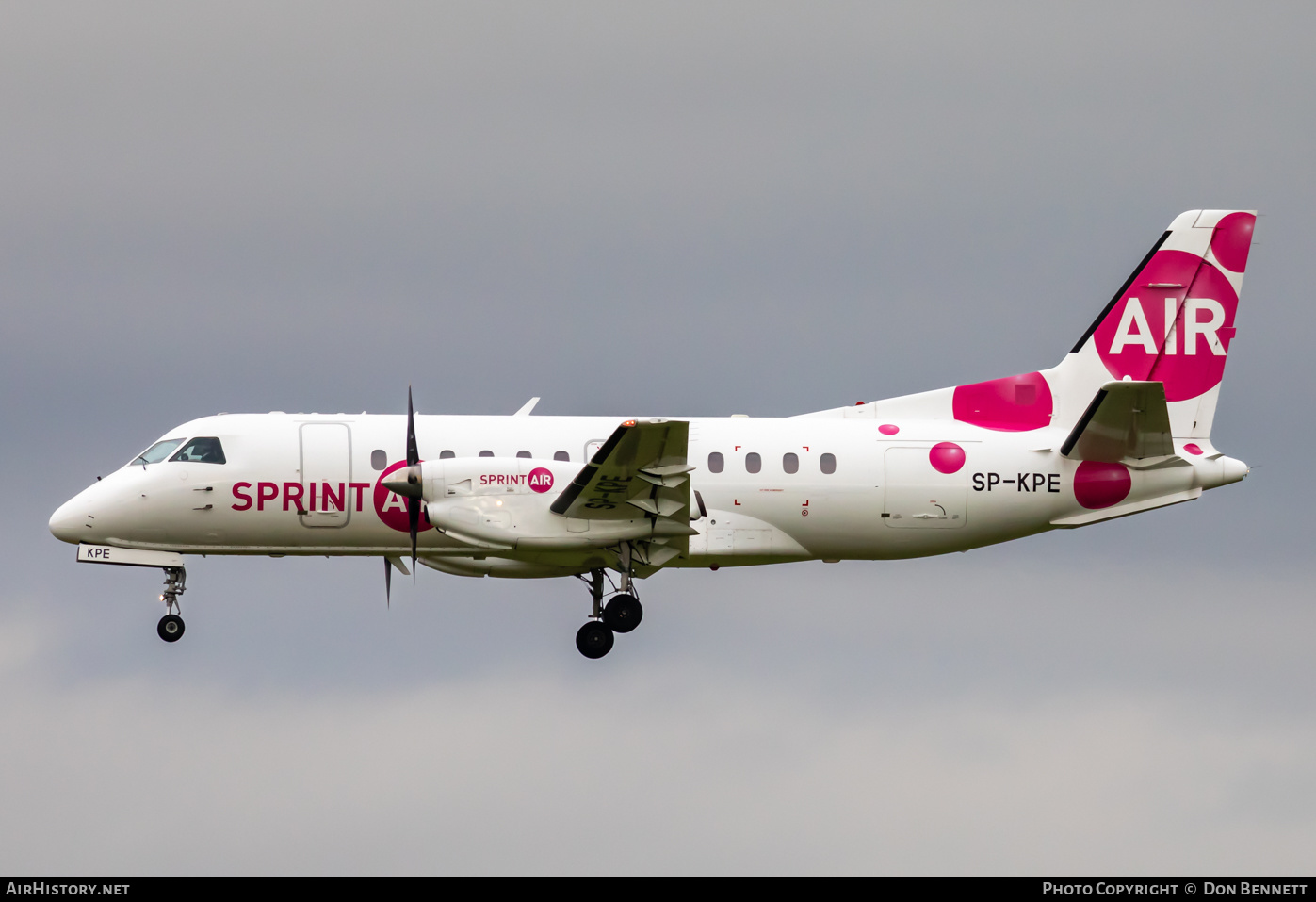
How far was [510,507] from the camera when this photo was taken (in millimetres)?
28000

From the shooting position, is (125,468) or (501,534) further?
(125,468)

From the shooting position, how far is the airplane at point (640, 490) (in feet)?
94.1

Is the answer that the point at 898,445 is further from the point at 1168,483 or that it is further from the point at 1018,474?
the point at 1168,483

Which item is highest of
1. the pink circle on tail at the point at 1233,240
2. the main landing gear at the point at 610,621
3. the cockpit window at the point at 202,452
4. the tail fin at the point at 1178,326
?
the pink circle on tail at the point at 1233,240

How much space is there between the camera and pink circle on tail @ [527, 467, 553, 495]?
28095 millimetres

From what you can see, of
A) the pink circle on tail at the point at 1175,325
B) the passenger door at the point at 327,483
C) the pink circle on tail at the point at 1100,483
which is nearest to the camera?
the passenger door at the point at 327,483

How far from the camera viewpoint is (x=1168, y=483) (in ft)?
98.4

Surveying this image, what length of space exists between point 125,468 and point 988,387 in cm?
1516

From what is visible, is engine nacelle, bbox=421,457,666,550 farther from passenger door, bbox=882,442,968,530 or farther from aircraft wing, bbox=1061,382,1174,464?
aircraft wing, bbox=1061,382,1174,464

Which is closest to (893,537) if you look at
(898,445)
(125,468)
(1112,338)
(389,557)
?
(898,445)

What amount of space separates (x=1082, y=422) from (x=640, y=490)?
7717 mm

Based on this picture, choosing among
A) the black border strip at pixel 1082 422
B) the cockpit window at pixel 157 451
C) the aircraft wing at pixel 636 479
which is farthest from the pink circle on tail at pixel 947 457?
the cockpit window at pixel 157 451

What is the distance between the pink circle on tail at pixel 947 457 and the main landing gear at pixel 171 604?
13058 millimetres

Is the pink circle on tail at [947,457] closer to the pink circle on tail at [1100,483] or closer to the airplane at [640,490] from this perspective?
the airplane at [640,490]
